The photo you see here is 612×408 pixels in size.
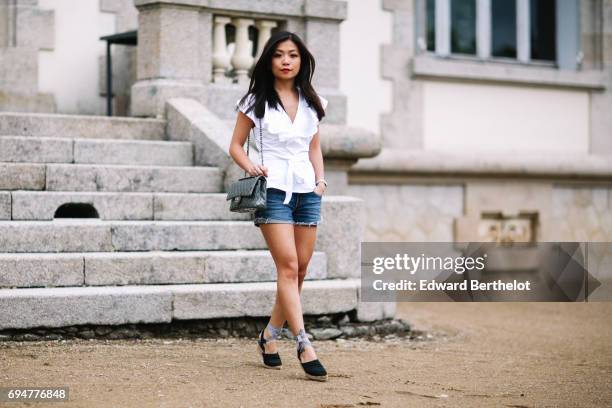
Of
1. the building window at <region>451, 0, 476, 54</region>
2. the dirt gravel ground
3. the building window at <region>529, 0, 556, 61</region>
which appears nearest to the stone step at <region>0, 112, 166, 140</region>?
the dirt gravel ground

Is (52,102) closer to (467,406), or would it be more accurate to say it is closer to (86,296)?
(86,296)

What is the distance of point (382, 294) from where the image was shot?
709 centimetres

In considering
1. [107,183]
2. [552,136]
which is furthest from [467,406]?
[552,136]

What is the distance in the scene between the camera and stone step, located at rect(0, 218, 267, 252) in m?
6.57

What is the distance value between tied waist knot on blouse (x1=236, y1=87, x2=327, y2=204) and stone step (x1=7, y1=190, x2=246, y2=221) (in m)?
1.86

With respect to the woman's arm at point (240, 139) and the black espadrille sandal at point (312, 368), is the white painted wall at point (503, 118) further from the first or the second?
the black espadrille sandal at point (312, 368)

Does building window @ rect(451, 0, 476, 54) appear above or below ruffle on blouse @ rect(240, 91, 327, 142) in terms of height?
above

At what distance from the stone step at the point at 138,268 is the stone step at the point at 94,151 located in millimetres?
1242

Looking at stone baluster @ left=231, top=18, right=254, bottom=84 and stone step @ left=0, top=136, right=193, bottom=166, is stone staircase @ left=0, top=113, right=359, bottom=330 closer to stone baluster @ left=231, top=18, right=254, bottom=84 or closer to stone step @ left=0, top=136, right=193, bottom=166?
stone step @ left=0, top=136, right=193, bottom=166

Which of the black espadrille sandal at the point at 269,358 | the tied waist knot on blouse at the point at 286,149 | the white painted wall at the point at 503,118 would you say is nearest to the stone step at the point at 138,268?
the black espadrille sandal at the point at 269,358

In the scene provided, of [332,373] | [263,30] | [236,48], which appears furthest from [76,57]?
[332,373]

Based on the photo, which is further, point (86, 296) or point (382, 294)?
point (382, 294)

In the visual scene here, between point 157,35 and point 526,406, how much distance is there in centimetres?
462

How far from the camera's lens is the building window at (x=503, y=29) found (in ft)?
37.3
